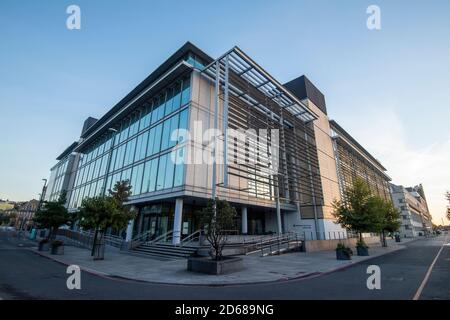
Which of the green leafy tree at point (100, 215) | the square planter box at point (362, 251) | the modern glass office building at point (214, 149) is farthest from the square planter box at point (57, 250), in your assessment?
the square planter box at point (362, 251)

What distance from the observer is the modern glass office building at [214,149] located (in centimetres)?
2125

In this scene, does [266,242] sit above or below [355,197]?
below

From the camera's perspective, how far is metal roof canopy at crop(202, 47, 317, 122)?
21594 millimetres

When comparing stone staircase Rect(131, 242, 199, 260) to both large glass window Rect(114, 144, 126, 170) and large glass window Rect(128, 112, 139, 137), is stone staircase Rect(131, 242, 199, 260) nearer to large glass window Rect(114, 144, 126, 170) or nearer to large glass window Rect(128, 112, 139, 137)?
large glass window Rect(114, 144, 126, 170)

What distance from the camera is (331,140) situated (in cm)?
3994

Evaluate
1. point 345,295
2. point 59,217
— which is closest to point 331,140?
point 345,295

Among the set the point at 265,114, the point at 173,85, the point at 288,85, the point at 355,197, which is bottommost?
the point at 355,197

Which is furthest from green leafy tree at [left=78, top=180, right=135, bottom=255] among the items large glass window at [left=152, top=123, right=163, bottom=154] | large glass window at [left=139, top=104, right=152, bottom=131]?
large glass window at [left=139, top=104, right=152, bottom=131]

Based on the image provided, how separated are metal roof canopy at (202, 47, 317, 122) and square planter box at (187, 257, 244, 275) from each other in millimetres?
15234

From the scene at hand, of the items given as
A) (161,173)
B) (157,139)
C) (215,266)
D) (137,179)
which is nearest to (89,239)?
(137,179)

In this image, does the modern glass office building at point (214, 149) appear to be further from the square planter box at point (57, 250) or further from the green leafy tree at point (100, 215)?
the square planter box at point (57, 250)
